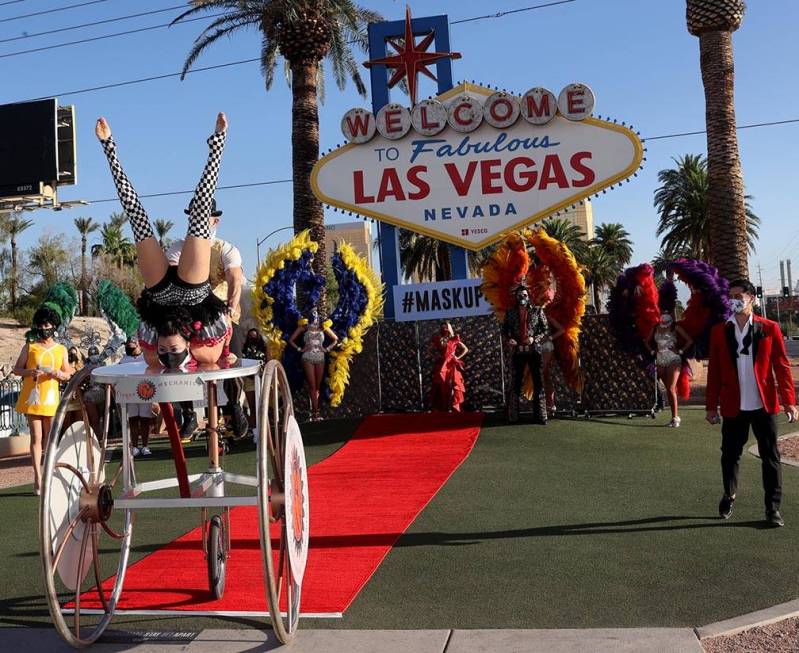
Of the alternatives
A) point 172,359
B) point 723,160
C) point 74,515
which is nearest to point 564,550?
point 172,359

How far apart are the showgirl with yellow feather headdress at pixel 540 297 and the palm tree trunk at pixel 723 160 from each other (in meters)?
6.11

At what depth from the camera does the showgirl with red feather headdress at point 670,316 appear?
11820 millimetres

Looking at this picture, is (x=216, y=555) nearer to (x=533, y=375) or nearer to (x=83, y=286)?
(x=533, y=375)

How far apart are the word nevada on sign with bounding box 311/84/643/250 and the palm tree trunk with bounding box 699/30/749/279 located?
169 inches

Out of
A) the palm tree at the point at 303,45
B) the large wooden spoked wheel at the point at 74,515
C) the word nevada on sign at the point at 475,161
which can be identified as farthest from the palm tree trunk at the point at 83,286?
the large wooden spoked wheel at the point at 74,515

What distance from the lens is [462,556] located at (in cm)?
608

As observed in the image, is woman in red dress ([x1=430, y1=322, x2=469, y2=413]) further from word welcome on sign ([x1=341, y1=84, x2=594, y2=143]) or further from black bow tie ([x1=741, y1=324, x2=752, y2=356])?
black bow tie ([x1=741, y1=324, x2=752, y2=356])

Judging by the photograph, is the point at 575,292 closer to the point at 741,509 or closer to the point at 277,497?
the point at 741,509

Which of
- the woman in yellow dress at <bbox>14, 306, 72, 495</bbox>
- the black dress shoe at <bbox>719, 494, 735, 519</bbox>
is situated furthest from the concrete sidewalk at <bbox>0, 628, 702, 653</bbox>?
the woman in yellow dress at <bbox>14, 306, 72, 495</bbox>

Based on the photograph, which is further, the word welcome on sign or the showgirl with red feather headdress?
the word welcome on sign

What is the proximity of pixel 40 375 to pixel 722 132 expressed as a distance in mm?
14132

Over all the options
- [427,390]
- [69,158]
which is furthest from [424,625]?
[69,158]

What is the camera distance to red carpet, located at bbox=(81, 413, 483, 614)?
5.39m

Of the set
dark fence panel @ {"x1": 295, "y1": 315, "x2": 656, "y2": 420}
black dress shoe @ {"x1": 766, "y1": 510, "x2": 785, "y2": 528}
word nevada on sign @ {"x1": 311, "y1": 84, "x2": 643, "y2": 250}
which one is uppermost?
word nevada on sign @ {"x1": 311, "y1": 84, "x2": 643, "y2": 250}
